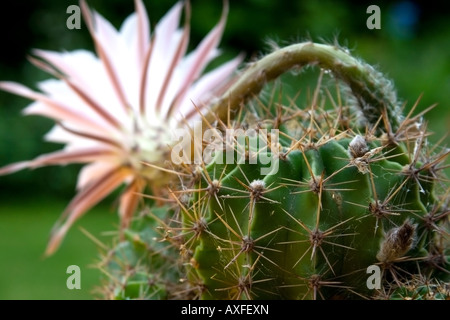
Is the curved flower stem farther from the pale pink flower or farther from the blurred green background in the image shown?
the blurred green background

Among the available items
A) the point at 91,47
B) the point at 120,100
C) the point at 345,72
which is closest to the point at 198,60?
the point at 120,100

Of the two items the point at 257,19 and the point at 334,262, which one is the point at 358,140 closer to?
the point at 334,262

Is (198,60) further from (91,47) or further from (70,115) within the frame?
(91,47)

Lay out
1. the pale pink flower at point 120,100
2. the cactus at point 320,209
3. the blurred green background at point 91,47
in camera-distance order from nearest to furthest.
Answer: the cactus at point 320,209
the pale pink flower at point 120,100
the blurred green background at point 91,47

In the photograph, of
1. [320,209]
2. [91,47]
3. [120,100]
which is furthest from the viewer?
[91,47]

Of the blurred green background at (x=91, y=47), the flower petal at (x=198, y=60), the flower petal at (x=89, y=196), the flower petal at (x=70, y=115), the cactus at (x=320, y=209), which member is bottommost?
the cactus at (x=320, y=209)

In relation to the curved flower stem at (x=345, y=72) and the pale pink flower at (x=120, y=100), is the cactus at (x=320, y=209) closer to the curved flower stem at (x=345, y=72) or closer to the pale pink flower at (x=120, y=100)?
the curved flower stem at (x=345, y=72)

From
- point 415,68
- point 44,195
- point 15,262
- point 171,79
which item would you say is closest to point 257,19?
point 415,68

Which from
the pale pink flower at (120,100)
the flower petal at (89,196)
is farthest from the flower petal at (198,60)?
the flower petal at (89,196)

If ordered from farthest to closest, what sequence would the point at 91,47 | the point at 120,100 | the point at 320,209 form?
the point at 91,47
the point at 120,100
the point at 320,209
